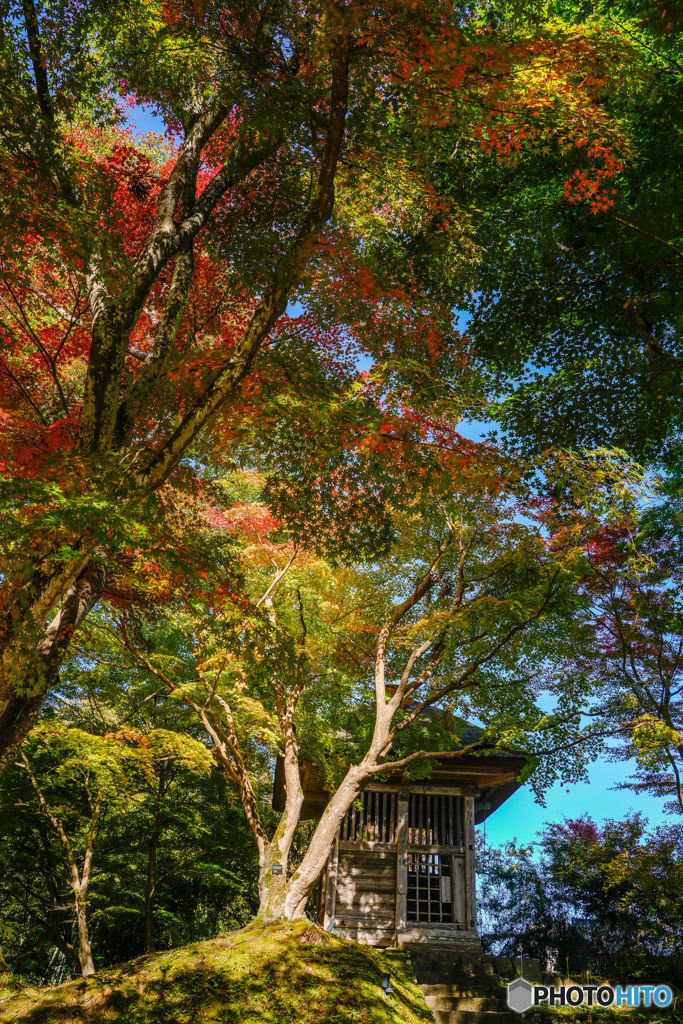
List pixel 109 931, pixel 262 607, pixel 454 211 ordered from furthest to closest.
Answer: pixel 109 931 < pixel 262 607 < pixel 454 211

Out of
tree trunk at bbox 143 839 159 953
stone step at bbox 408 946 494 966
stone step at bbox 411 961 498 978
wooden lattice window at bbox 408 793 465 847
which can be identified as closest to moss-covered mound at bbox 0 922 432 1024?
stone step at bbox 411 961 498 978

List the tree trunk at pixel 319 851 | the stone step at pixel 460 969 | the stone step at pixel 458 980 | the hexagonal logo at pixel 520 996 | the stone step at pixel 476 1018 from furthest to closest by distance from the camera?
1. the stone step at pixel 460 969
2. the stone step at pixel 458 980
3. the tree trunk at pixel 319 851
4. the hexagonal logo at pixel 520 996
5. the stone step at pixel 476 1018

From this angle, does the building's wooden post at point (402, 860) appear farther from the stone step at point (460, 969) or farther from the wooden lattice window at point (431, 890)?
the stone step at point (460, 969)

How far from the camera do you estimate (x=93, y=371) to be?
203 inches

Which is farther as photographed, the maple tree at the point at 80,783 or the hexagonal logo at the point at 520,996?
the maple tree at the point at 80,783

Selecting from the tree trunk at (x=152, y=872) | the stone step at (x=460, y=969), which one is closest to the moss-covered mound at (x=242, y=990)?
the stone step at (x=460, y=969)

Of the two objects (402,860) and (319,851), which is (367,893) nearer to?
Answer: (402,860)

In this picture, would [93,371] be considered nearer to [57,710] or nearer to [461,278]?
[461,278]

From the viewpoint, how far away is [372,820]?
1242 cm

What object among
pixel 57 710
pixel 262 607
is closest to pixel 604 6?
pixel 262 607

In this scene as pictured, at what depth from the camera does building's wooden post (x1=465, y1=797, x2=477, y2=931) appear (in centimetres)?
1125

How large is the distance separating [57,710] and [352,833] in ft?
21.4

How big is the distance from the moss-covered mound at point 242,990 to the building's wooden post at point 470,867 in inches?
372

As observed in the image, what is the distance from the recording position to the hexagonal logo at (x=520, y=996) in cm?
693
